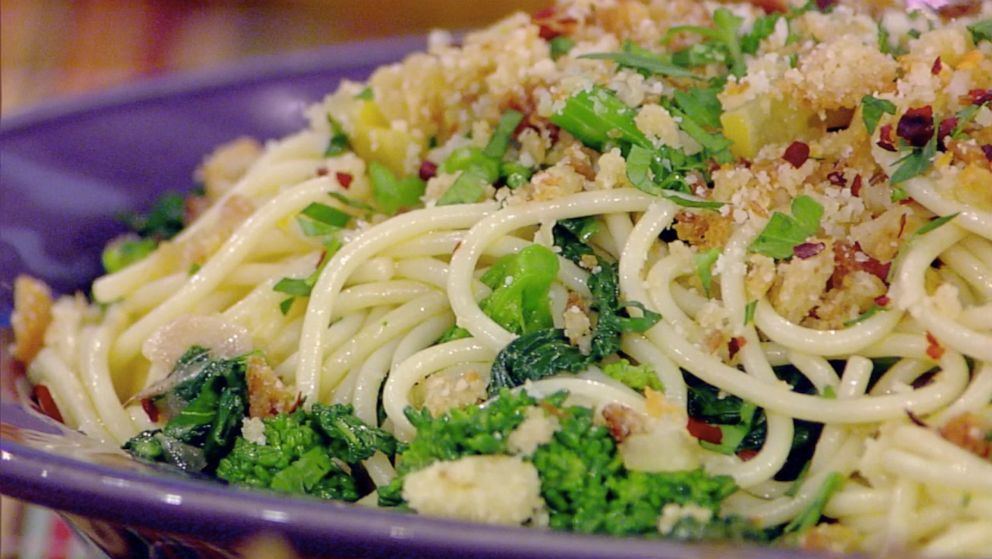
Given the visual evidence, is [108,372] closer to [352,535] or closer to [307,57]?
[352,535]

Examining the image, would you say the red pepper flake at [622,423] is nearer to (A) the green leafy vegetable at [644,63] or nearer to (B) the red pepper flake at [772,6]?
(A) the green leafy vegetable at [644,63]

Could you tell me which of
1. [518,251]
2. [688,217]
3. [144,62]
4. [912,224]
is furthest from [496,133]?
[144,62]

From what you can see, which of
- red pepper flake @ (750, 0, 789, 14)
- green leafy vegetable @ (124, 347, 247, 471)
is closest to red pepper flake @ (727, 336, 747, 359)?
green leafy vegetable @ (124, 347, 247, 471)

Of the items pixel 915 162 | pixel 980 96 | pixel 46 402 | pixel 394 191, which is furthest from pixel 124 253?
pixel 980 96

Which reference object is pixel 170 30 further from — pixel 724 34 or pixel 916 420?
pixel 916 420

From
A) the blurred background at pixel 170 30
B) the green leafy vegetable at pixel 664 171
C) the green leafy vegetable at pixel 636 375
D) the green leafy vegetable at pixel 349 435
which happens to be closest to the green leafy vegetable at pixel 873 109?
the green leafy vegetable at pixel 664 171

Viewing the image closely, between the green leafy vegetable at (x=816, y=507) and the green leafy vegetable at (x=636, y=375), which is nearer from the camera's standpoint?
the green leafy vegetable at (x=816, y=507)

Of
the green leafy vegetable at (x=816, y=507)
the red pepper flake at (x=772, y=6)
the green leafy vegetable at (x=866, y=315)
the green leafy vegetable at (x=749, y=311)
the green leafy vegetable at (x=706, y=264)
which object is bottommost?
the green leafy vegetable at (x=816, y=507)

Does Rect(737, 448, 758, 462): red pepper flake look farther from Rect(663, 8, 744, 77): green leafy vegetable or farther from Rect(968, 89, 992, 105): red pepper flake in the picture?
Rect(663, 8, 744, 77): green leafy vegetable
